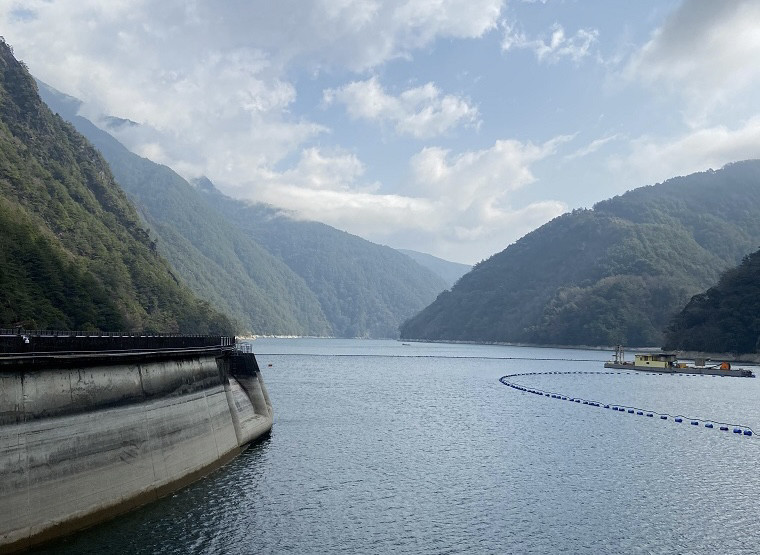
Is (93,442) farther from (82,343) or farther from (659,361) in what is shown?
(659,361)

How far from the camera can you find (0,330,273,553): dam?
2322cm

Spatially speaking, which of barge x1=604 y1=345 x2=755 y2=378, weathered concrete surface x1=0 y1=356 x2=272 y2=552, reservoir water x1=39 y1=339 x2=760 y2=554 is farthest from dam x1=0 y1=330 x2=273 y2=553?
barge x1=604 y1=345 x2=755 y2=378

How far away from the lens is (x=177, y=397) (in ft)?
119

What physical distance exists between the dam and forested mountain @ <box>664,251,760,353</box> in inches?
6852

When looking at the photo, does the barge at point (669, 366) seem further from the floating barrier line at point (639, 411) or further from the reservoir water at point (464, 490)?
the reservoir water at point (464, 490)

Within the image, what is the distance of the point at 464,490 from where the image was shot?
37281mm

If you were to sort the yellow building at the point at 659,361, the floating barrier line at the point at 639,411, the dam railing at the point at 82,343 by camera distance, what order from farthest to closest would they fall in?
1. the yellow building at the point at 659,361
2. the floating barrier line at the point at 639,411
3. the dam railing at the point at 82,343

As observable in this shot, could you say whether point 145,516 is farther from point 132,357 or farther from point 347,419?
point 347,419

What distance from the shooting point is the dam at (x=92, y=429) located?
2322cm

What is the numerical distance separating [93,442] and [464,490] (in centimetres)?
2125

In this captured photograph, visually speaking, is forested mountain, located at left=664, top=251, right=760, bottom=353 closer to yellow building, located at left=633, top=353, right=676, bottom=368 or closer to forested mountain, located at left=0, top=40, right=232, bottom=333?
yellow building, located at left=633, top=353, right=676, bottom=368

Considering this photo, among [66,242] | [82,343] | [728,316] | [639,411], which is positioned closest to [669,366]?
[728,316]

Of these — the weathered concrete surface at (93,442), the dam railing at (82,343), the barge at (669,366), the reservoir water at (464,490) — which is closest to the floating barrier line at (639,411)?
the reservoir water at (464,490)

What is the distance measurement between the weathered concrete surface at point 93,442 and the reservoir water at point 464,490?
117 centimetres
